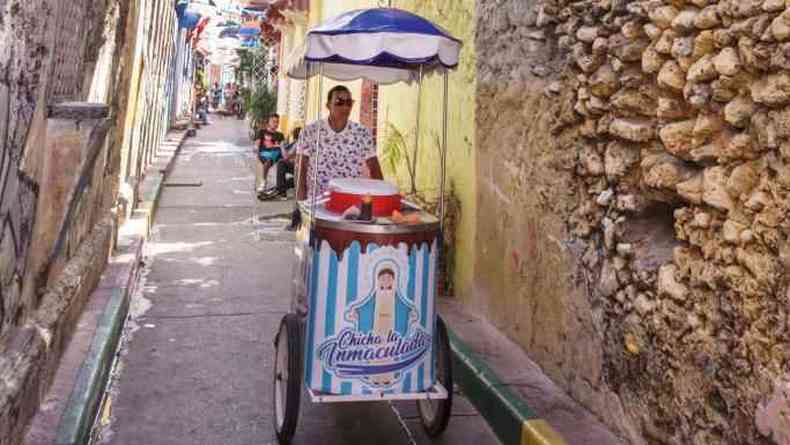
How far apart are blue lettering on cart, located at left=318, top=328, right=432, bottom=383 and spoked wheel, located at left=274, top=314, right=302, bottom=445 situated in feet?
0.52

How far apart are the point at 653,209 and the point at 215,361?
3053mm

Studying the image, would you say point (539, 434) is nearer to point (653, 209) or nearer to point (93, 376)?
point (653, 209)

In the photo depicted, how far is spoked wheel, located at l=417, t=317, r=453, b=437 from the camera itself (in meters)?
4.46

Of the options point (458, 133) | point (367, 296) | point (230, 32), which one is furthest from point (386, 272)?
point (230, 32)

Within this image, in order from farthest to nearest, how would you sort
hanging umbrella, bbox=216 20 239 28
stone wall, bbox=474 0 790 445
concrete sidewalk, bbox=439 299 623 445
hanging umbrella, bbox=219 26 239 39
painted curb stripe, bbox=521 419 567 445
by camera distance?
hanging umbrella, bbox=216 20 239 28 < hanging umbrella, bbox=219 26 239 39 < concrete sidewalk, bbox=439 299 623 445 < painted curb stripe, bbox=521 419 567 445 < stone wall, bbox=474 0 790 445

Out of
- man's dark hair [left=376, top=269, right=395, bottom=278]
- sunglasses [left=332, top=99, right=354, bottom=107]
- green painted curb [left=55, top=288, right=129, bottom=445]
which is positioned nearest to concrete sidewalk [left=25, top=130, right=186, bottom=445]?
green painted curb [left=55, top=288, right=129, bottom=445]

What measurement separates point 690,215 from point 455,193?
3.59 meters

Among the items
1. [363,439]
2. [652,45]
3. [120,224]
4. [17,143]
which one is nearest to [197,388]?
[363,439]

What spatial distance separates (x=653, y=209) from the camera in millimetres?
4098

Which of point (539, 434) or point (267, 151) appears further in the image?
point (267, 151)

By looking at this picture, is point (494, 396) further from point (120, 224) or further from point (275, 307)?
point (120, 224)

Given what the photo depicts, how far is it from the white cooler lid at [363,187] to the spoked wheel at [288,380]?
702mm

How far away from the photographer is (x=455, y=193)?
7086mm

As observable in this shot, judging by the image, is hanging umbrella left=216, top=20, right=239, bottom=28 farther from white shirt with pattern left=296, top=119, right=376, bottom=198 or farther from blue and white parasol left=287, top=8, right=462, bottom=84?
blue and white parasol left=287, top=8, right=462, bottom=84
